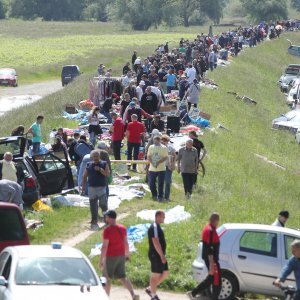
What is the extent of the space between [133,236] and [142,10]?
112 metres

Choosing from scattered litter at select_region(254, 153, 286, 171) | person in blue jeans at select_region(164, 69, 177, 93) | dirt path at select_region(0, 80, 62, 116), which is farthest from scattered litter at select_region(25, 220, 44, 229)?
dirt path at select_region(0, 80, 62, 116)

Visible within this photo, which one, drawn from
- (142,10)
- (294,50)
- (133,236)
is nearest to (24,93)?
(294,50)

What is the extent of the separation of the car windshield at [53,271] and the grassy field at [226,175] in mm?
3475

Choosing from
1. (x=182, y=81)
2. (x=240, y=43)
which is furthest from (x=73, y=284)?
(x=240, y=43)

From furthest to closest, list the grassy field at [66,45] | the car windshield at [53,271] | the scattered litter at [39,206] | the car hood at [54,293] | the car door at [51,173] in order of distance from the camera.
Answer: the grassy field at [66,45]
the car door at [51,173]
the scattered litter at [39,206]
the car windshield at [53,271]
the car hood at [54,293]

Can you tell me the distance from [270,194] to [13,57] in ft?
206

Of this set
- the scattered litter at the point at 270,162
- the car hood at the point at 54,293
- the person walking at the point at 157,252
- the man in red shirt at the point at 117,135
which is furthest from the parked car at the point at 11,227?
the scattered litter at the point at 270,162

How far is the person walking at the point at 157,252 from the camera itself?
48.1 ft

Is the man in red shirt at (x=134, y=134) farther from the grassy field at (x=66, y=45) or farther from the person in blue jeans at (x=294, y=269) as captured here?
the grassy field at (x=66, y=45)

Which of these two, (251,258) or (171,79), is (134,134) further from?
(171,79)

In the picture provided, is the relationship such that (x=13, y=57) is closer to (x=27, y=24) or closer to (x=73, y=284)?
(x=27, y=24)

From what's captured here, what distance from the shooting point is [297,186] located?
1184 inches

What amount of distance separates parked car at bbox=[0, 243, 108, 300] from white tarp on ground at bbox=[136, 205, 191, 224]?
6351mm

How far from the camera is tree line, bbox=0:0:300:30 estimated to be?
383 feet
